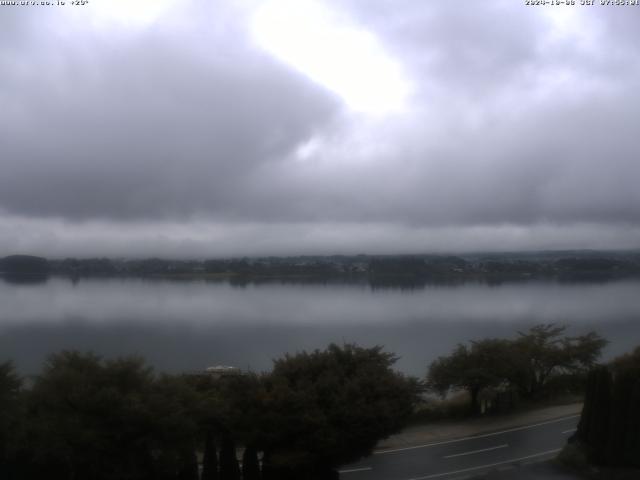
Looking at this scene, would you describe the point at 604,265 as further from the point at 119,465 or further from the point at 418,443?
the point at 119,465

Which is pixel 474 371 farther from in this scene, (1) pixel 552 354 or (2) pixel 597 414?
(2) pixel 597 414

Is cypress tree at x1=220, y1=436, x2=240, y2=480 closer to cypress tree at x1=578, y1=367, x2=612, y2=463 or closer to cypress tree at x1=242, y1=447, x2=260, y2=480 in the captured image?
cypress tree at x1=242, y1=447, x2=260, y2=480

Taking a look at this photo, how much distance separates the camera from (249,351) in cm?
3509

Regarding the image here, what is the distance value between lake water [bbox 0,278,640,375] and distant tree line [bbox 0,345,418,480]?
1140 centimetres

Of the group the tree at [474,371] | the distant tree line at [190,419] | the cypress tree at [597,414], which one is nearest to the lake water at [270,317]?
the tree at [474,371]

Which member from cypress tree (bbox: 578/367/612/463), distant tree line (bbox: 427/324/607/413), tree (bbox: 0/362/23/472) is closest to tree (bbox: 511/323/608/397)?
distant tree line (bbox: 427/324/607/413)

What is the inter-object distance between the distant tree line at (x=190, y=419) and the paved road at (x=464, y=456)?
1848 millimetres

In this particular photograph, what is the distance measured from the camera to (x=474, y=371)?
2059 cm

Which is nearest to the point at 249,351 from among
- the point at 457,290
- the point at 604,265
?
the point at 457,290

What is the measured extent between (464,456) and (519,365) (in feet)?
22.6

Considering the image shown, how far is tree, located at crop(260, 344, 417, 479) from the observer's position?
12211mm

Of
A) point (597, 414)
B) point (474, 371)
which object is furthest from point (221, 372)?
point (597, 414)

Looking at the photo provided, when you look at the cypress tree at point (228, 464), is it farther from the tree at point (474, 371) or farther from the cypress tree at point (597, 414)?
the tree at point (474, 371)

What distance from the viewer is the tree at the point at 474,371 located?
20719mm
